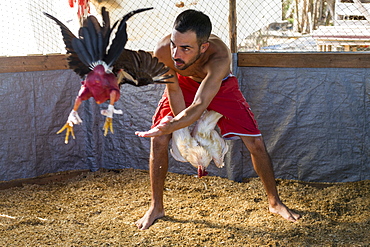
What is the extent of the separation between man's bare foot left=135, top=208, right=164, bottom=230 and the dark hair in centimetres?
132

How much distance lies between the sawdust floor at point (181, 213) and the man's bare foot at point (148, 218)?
Result: 0.04 m

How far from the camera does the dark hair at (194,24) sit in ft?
8.82

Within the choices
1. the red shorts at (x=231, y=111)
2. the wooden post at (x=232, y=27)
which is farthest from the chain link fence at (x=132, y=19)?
the red shorts at (x=231, y=111)

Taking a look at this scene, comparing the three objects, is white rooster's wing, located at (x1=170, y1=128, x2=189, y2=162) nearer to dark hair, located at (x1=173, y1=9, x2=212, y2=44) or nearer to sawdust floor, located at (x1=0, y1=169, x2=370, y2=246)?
sawdust floor, located at (x1=0, y1=169, x2=370, y2=246)

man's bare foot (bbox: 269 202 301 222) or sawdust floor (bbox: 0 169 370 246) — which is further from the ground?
man's bare foot (bbox: 269 202 301 222)

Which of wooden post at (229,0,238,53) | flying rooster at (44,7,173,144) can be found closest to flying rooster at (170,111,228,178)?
flying rooster at (44,7,173,144)

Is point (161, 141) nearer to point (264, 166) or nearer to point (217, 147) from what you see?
point (217, 147)

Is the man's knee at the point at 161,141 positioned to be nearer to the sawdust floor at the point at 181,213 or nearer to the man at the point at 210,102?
the man at the point at 210,102

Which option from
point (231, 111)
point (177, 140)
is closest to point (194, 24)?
point (231, 111)

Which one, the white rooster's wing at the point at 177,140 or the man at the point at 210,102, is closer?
the man at the point at 210,102

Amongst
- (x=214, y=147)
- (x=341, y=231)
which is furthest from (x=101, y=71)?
(x=341, y=231)

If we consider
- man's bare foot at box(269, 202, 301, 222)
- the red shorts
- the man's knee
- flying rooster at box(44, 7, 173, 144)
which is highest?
flying rooster at box(44, 7, 173, 144)

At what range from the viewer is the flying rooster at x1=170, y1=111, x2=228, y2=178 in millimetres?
3047

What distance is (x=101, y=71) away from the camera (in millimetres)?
2006
